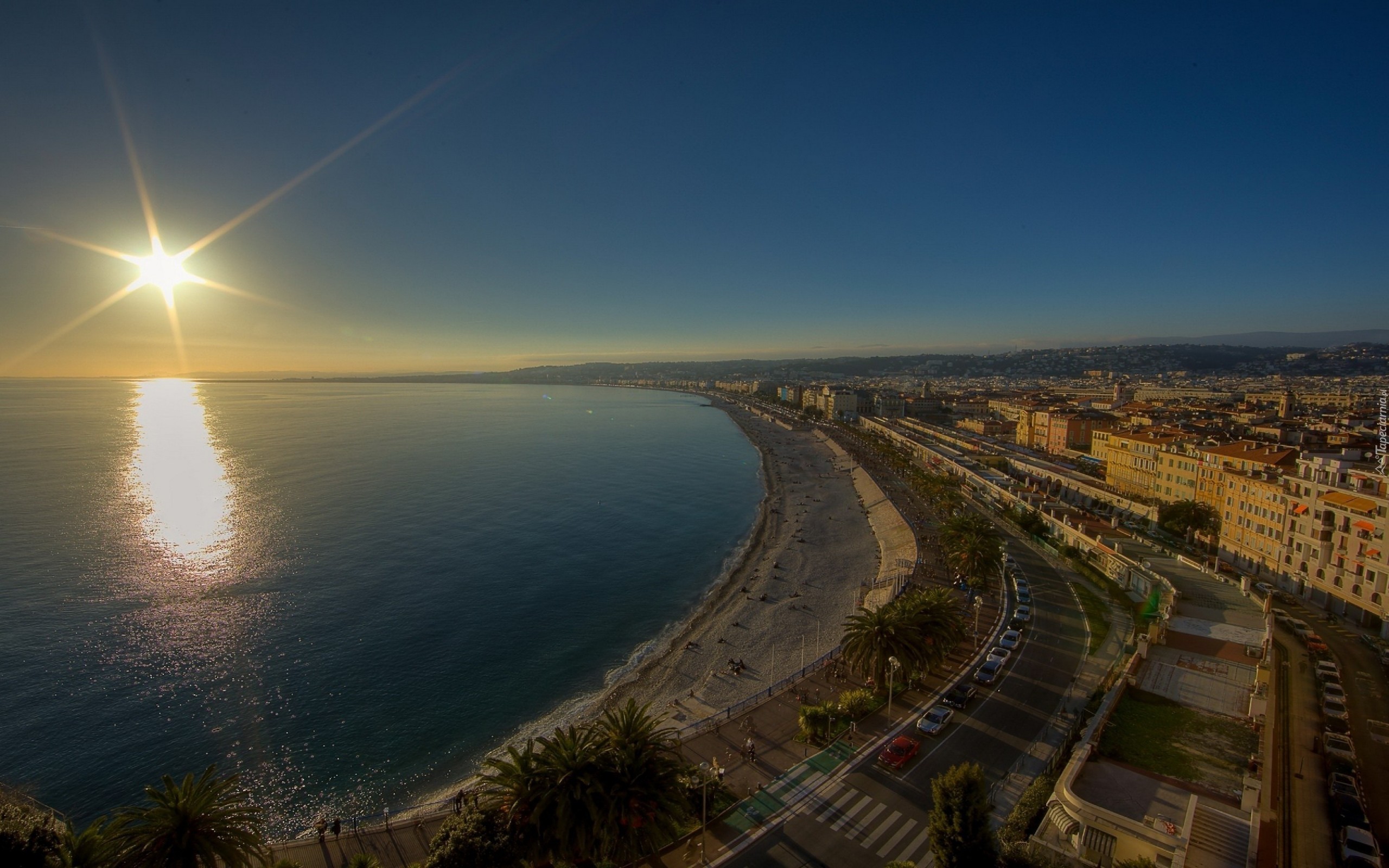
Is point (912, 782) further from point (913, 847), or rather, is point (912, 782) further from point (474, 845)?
point (474, 845)

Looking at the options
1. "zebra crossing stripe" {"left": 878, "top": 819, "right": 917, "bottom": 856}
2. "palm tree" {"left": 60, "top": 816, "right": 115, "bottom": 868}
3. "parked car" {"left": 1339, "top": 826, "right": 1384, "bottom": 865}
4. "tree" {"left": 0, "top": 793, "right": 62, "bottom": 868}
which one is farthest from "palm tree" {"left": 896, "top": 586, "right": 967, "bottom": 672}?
"tree" {"left": 0, "top": 793, "right": 62, "bottom": 868}

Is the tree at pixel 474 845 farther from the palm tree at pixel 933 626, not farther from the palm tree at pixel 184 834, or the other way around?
the palm tree at pixel 933 626

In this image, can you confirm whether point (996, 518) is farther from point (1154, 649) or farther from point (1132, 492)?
point (1154, 649)

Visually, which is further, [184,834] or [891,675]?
[891,675]

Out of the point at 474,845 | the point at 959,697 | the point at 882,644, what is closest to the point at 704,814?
the point at 474,845

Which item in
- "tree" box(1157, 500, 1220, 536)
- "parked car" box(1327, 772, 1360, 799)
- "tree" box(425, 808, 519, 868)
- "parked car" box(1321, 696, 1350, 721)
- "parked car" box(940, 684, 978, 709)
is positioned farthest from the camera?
"tree" box(1157, 500, 1220, 536)

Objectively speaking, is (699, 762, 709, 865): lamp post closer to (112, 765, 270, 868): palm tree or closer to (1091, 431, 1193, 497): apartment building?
(112, 765, 270, 868): palm tree
